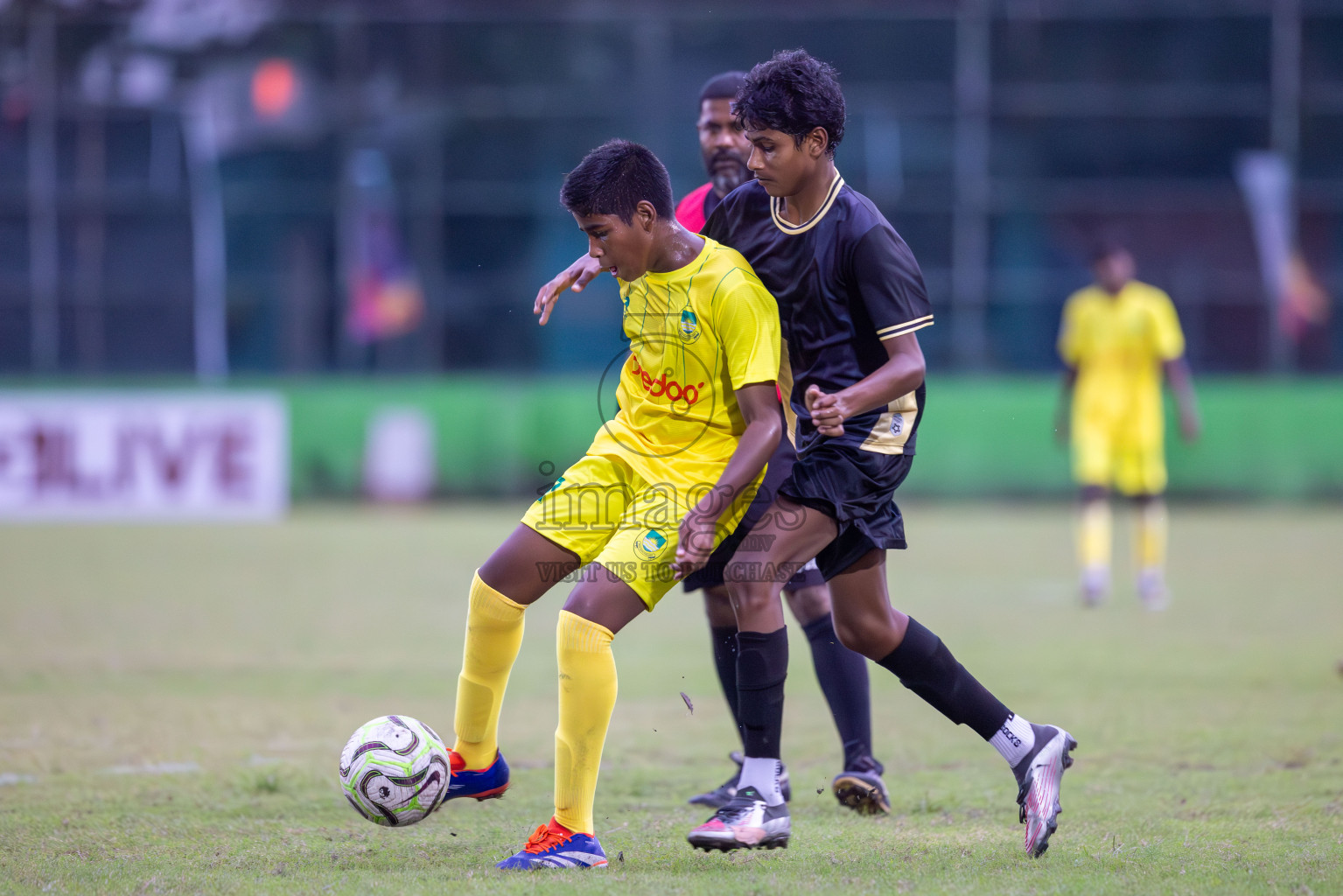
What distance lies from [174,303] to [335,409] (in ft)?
18.5

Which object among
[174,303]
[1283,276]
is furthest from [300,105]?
[1283,276]

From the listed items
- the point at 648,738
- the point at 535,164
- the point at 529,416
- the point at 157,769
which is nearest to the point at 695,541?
the point at 648,738

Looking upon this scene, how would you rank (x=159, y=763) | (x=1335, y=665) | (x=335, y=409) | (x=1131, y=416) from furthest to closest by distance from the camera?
(x=335, y=409), (x=1131, y=416), (x=1335, y=665), (x=159, y=763)

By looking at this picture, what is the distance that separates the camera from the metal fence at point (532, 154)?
21344 millimetres

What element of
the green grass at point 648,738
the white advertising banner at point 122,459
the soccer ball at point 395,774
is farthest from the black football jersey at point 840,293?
the white advertising banner at point 122,459

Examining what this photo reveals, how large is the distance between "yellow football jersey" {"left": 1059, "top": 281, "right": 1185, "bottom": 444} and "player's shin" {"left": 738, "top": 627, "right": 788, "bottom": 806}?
679 cm

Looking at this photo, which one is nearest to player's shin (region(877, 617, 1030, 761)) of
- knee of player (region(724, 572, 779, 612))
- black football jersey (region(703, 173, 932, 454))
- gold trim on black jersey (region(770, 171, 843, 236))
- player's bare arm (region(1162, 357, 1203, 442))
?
knee of player (region(724, 572, 779, 612))

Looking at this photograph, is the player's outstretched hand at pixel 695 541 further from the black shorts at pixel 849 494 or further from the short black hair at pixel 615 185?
the short black hair at pixel 615 185

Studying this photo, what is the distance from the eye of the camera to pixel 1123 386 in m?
10.3

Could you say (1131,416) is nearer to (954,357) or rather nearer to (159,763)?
(159,763)

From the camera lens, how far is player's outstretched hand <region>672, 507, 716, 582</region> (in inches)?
149

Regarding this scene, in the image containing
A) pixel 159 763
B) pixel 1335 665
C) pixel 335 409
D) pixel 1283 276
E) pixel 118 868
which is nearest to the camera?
pixel 118 868

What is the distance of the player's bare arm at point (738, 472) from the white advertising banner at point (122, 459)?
43.1 feet

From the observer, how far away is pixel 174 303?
71.7 feet
